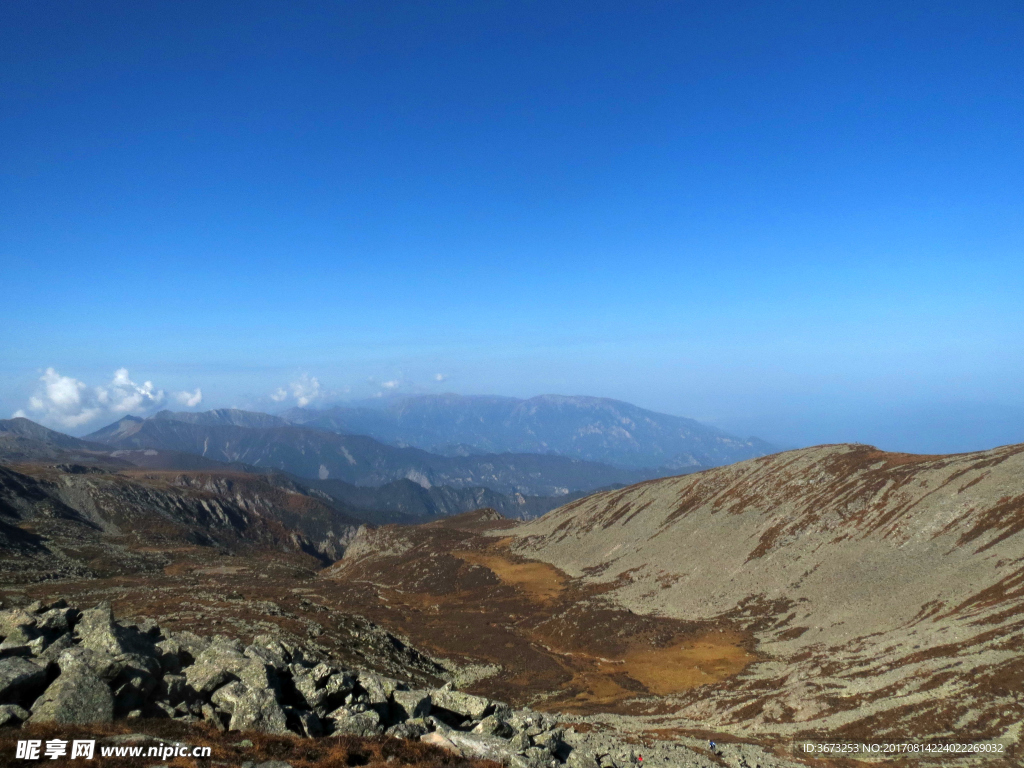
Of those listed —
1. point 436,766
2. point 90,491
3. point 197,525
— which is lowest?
point 197,525

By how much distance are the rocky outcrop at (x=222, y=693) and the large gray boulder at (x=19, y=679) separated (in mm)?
32

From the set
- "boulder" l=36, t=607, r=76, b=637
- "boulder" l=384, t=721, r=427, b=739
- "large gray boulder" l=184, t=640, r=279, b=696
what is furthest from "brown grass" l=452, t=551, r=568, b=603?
"boulder" l=36, t=607, r=76, b=637

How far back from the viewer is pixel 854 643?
51.0 m

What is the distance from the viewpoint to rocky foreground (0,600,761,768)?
58.2 ft

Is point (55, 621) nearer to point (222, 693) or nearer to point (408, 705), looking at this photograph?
point (222, 693)

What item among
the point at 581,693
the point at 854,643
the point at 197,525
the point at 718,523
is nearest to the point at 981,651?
the point at 854,643

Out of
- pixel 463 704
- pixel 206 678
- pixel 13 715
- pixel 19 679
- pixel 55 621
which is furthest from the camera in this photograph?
pixel 463 704

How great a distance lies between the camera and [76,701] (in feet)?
56.5

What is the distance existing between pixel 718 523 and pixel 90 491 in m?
185

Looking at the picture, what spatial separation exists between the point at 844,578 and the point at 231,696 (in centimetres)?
7085

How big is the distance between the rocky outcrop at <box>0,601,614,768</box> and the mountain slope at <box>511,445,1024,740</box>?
23932 millimetres

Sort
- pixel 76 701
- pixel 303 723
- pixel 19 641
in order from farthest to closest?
pixel 19 641
pixel 303 723
pixel 76 701

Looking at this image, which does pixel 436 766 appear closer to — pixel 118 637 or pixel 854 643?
pixel 118 637

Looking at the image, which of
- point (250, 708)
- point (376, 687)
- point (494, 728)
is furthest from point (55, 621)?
point (494, 728)
